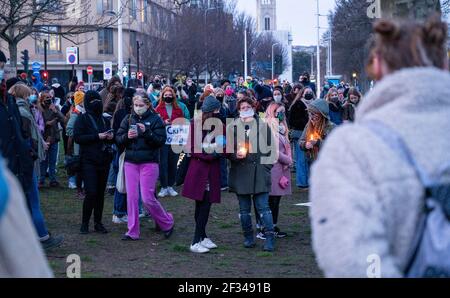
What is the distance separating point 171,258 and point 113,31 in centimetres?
7163

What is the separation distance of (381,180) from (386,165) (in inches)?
1.9

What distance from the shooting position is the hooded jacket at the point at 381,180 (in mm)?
2543

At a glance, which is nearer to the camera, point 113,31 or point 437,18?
point 437,18

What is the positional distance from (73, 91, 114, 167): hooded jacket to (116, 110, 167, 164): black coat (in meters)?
0.40

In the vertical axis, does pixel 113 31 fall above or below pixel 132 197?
above

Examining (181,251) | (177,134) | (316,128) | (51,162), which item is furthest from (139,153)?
(51,162)

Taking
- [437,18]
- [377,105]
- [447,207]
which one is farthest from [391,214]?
[437,18]

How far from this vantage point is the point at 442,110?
2727mm

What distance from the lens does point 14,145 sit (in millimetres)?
8492

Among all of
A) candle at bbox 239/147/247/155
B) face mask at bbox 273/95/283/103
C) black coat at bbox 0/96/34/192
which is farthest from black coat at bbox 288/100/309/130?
black coat at bbox 0/96/34/192

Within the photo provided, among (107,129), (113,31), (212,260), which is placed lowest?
(212,260)

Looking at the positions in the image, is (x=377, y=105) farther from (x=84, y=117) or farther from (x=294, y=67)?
(x=294, y=67)

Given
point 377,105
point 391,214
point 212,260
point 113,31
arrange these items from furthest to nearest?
point 113,31 < point 212,260 < point 377,105 < point 391,214

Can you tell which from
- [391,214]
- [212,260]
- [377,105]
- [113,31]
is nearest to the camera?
[391,214]
